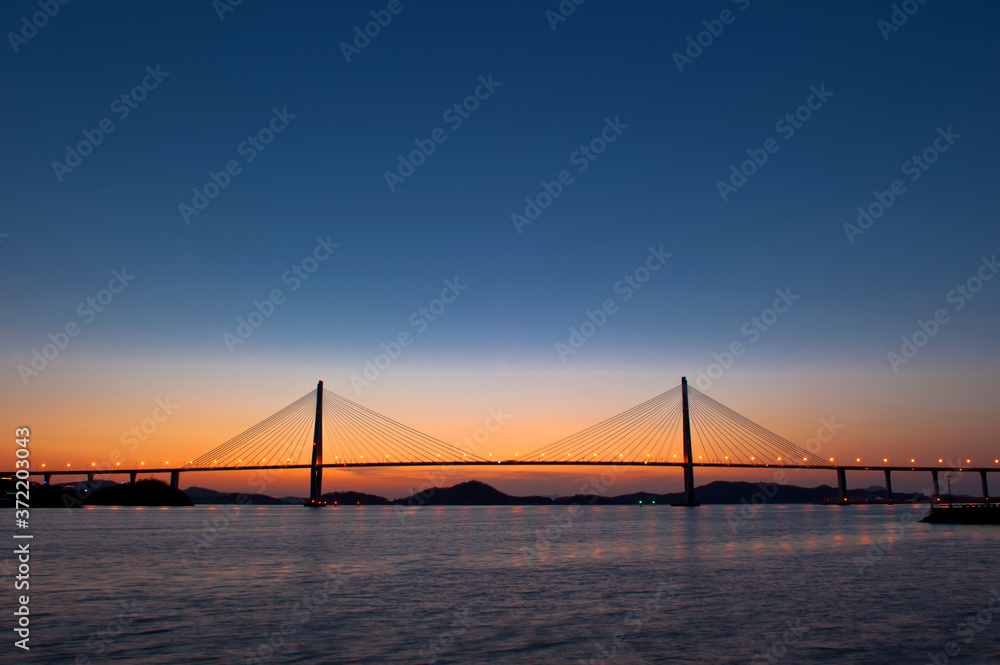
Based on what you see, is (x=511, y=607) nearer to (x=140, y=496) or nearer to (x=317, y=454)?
(x=317, y=454)

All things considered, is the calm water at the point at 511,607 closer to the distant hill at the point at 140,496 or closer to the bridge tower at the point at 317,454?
the bridge tower at the point at 317,454

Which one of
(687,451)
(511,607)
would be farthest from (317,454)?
(511,607)

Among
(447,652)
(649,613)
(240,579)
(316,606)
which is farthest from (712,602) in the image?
(240,579)

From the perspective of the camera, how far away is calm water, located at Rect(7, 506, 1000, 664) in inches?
616

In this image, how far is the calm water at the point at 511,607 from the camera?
15.7m

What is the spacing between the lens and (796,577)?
28.7 m

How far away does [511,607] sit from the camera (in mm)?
21375

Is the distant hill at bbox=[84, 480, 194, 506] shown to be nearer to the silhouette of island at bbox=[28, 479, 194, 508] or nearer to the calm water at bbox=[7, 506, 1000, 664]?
the silhouette of island at bbox=[28, 479, 194, 508]

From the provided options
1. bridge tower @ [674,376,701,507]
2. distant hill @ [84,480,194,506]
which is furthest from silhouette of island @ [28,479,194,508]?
bridge tower @ [674,376,701,507]

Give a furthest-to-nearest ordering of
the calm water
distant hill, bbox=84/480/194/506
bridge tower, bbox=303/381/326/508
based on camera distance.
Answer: distant hill, bbox=84/480/194/506 < bridge tower, bbox=303/381/326/508 < the calm water

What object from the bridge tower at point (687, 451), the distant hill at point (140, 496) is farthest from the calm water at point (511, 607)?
the distant hill at point (140, 496)

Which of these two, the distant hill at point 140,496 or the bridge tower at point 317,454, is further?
the distant hill at point 140,496

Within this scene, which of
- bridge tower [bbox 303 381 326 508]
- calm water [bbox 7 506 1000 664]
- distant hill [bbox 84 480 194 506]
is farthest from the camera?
distant hill [bbox 84 480 194 506]

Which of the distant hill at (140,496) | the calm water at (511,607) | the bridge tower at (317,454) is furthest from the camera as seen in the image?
the distant hill at (140,496)
